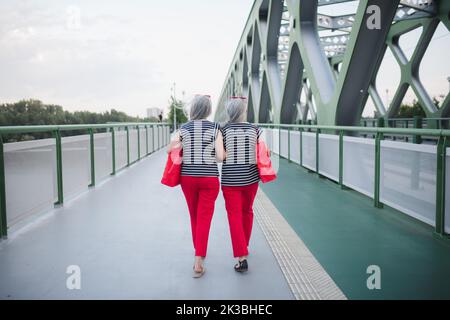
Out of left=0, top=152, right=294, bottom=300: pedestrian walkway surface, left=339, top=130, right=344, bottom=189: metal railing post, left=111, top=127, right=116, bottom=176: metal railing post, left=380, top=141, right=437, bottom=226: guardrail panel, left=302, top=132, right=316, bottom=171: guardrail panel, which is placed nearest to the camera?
left=0, top=152, right=294, bottom=300: pedestrian walkway surface

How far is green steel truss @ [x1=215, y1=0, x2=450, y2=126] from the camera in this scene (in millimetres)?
8016

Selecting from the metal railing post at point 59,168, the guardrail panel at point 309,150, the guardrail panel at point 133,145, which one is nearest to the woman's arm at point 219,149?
the metal railing post at point 59,168

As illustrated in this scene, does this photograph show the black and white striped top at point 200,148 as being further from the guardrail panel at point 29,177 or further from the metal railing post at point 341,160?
the metal railing post at point 341,160

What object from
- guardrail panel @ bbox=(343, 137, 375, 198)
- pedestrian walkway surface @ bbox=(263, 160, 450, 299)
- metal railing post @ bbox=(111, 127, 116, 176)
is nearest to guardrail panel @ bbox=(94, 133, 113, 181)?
metal railing post @ bbox=(111, 127, 116, 176)

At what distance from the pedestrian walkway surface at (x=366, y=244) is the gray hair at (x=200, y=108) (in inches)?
62.4

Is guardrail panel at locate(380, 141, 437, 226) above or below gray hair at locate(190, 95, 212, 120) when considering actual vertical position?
below

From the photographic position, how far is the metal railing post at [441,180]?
12.8 feet

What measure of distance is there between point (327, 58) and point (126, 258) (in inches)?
712

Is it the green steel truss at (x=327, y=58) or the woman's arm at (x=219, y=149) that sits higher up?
the green steel truss at (x=327, y=58)

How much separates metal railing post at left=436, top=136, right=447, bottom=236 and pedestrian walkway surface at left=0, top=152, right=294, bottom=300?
1.71 metres

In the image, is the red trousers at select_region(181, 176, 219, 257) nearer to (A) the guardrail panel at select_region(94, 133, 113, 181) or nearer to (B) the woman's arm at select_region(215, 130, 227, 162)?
(B) the woman's arm at select_region(215, 130, 227, 162)

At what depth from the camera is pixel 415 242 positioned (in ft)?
13.2

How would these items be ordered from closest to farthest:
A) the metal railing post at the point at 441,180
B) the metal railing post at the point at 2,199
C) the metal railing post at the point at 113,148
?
the metal railing post at the point at 441,180, the metal railing post at the point at 2,199, the metal railing post at the point at 113,148
